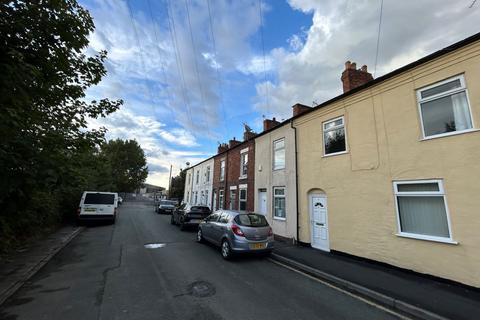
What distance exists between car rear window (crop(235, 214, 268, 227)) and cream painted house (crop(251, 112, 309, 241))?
2912mm

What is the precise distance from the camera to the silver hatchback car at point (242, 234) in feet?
26.3

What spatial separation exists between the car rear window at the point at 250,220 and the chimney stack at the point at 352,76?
6.53 m

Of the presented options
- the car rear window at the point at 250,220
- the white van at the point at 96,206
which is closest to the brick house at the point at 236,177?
the car rear window at the point at 250,220

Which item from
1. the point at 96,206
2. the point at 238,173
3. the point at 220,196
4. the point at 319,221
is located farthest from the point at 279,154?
the point at 96,206

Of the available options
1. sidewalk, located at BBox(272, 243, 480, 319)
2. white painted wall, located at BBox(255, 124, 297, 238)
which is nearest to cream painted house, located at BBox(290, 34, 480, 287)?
sidewalk, located at BBox(272, 243, 480, 319)

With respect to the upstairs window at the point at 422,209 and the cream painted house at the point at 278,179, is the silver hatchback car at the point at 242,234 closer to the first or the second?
the cream painted house at the point at 278,179

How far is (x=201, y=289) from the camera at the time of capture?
544cm

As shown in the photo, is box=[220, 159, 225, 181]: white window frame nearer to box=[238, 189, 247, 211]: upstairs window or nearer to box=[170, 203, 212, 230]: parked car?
box=[238, 189, 247, 211]: upstairs window

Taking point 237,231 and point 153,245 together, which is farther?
point 153,245

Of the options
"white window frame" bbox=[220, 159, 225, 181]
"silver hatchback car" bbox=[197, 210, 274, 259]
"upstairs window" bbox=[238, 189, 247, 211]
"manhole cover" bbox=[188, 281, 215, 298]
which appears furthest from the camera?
"white window frame" bbox=[220, 159, 225, 181]

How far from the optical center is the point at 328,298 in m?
5.23

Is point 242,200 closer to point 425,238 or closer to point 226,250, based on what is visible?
point 226,250

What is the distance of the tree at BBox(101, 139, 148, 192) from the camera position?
5231 cm

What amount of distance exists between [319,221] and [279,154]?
4.31m
